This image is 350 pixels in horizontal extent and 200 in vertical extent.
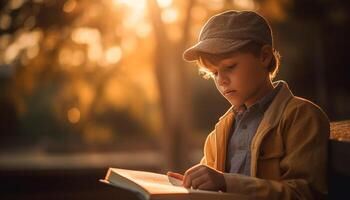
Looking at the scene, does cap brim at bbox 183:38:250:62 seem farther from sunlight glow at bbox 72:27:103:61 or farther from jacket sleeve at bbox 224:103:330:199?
sunlight glow at bbox 72:27:103:61

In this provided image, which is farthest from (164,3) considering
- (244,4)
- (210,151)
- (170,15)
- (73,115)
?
(210,151)

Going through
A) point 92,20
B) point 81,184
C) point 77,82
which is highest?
point 92,20

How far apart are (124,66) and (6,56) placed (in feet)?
5.59

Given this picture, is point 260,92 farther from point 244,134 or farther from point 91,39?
point 91,39

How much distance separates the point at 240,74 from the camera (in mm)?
1912

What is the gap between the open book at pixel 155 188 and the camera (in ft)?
5.34

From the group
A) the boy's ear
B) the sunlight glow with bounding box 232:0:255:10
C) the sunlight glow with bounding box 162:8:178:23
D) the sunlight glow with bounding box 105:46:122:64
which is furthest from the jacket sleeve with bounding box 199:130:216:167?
the sunlight glow with bounding box 105:46:122:64

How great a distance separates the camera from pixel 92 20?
8367 millimetres

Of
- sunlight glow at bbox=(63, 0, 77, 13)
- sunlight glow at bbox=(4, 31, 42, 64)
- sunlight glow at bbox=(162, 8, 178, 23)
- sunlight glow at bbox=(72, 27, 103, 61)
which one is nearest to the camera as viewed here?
sunlight glow at bbox=(63, 0, 77, 13)

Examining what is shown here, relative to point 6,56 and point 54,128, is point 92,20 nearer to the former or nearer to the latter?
point 6,56

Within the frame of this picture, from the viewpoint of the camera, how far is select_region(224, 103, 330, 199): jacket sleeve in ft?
5.69

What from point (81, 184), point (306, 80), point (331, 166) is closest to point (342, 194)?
point (331, 166)

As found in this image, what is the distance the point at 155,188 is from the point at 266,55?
1.73 ft

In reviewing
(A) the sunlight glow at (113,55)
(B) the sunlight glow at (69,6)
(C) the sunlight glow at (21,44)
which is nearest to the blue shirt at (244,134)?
(B) the sunlight glow at (69,6)
